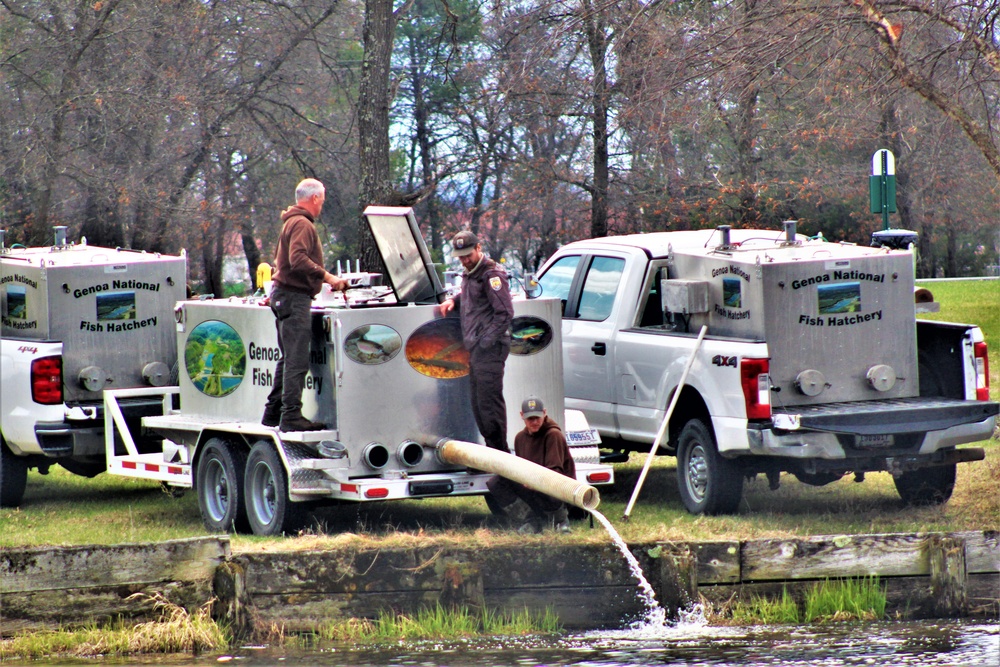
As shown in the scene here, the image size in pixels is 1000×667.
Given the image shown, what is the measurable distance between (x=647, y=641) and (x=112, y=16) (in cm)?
1696

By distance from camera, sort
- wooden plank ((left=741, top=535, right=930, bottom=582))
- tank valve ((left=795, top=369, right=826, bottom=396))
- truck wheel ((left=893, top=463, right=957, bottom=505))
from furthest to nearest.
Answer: truck wheel ((left=893, top=463, right=957, bottom=505)) → tank valve ((left=795, top=369, right=826, bottom=396)) → wooden plank ((left=741, top=535, right=930, bottom=582))

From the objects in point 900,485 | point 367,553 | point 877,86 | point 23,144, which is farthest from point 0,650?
point 23,144

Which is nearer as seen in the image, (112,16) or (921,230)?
(112,16)

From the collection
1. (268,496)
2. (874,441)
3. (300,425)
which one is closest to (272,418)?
(300,425)

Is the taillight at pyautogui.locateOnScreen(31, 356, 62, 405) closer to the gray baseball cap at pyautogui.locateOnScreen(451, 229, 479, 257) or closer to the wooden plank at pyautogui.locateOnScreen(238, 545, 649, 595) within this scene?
the wooden plank at pyautogui.locateOnScreen(238, 545, 649, 595)

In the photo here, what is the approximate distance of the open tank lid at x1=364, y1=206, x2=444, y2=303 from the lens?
918 centimetres

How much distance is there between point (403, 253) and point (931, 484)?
4.35 metres

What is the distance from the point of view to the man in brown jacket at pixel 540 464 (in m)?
8.97

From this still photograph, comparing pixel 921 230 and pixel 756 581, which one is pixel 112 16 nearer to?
pixel 756 581

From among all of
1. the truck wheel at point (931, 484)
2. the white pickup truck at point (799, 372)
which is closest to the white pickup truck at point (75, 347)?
the white pickup truck at point (799, 372)

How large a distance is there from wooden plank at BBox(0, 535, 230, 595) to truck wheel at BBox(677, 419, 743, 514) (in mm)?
3605

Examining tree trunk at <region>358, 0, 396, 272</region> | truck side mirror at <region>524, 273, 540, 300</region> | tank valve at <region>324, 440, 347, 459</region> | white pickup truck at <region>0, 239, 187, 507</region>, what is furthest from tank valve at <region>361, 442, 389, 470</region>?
tree trunk at <region>358, 0, 396, 272</region>

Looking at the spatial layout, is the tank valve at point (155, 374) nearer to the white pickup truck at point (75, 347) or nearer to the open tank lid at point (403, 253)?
the white pickup truck at point (75, 347)

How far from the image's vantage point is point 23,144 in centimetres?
1959
